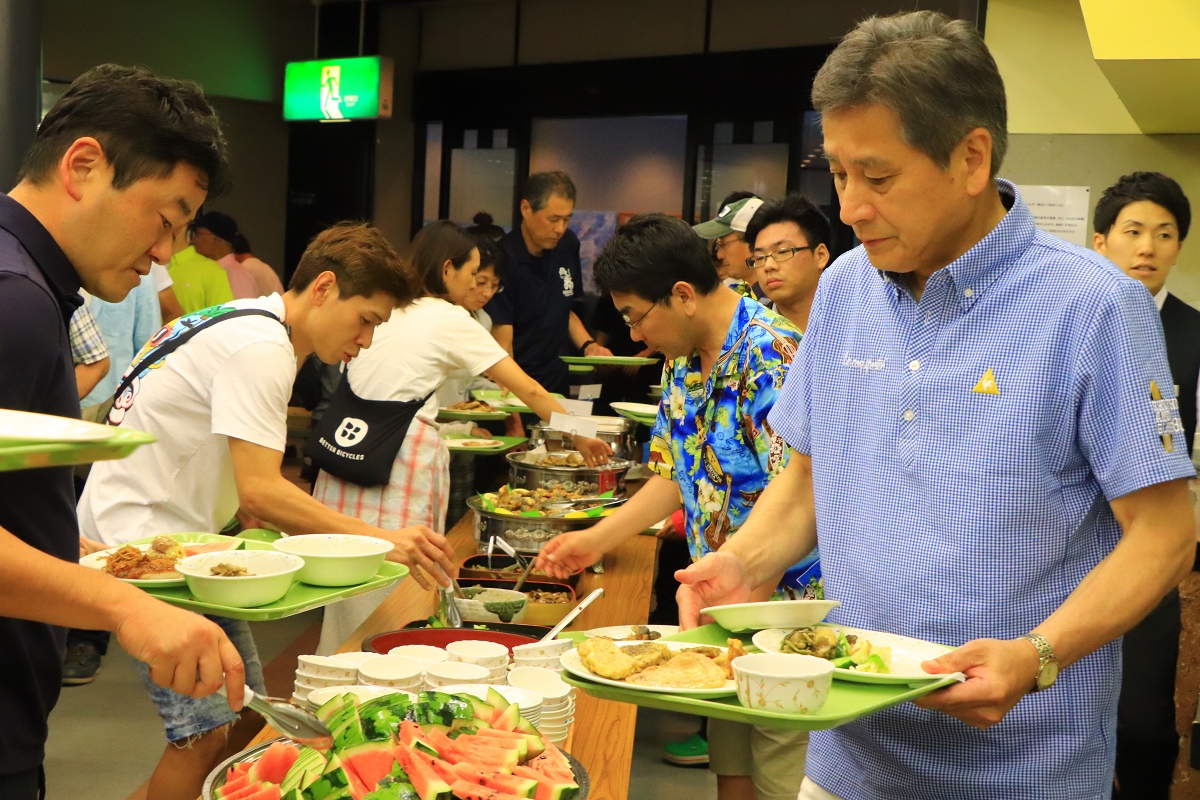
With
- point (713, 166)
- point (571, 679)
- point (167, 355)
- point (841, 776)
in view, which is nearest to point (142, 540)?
point (167, 355)

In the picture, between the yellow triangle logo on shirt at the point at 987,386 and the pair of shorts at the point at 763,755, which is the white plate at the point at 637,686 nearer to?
the yellow triangle logo on shirt at the point at 987,386

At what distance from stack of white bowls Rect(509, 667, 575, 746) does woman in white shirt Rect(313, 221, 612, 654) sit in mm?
1380

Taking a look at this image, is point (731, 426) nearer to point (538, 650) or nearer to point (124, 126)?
point (538, 650)

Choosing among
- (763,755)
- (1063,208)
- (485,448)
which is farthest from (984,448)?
(485,448)

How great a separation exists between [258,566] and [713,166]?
289 inches

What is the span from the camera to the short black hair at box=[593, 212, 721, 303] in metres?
2.59

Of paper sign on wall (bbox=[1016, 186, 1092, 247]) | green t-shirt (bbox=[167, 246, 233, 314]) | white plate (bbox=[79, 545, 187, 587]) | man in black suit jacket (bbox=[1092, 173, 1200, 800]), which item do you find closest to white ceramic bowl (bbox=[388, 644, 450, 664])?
white plate (bbox=[79, 545, 187, 587])

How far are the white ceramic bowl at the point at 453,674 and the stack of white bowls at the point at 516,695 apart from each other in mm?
25

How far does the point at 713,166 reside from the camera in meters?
8.79

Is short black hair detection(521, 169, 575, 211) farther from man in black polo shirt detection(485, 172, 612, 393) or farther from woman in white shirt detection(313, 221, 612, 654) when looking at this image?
woman in white shirt detection(313, 221, 612, 654)

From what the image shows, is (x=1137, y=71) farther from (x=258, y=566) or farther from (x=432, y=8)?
(x=432, y=8)

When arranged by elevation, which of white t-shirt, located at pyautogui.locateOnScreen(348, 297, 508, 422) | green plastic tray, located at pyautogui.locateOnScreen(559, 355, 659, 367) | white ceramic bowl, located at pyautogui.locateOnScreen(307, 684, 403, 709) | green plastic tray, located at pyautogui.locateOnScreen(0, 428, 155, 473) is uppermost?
green plastic tray, located at pyautogui.locateOnScreen(0, 428, 155, 473)

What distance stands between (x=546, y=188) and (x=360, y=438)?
2666mm

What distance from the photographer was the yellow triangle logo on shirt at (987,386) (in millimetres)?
1414
